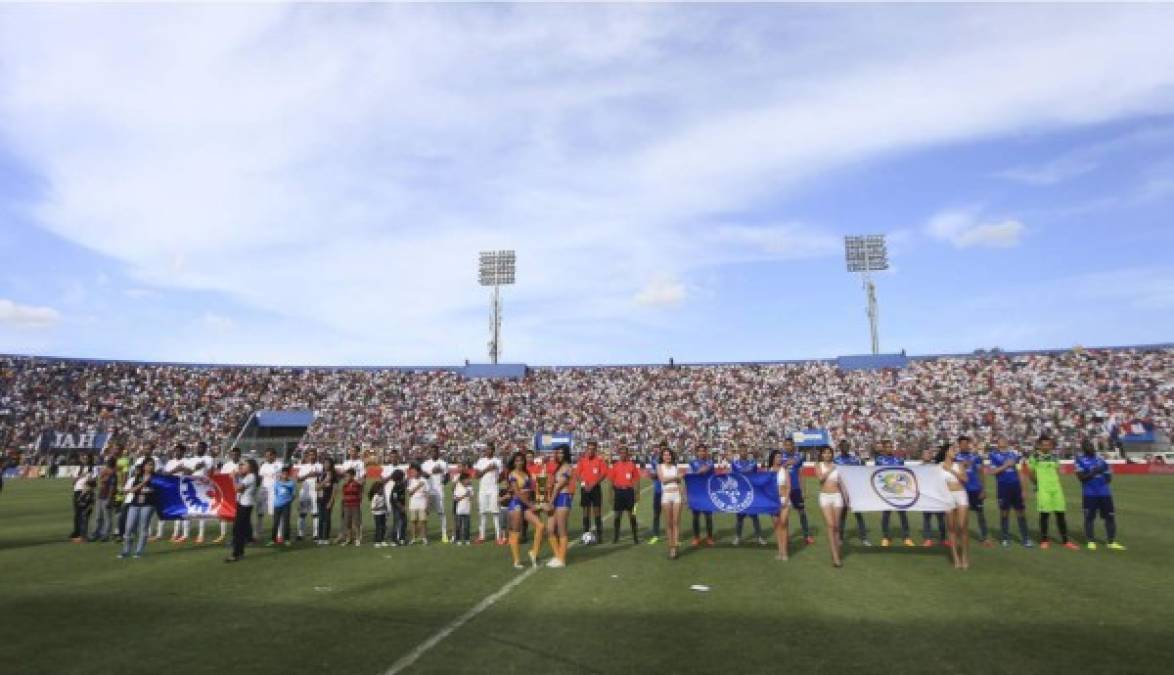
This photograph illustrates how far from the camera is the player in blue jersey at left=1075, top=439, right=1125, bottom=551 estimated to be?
45.1 ft

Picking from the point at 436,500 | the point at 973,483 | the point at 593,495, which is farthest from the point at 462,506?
the point at 973,483

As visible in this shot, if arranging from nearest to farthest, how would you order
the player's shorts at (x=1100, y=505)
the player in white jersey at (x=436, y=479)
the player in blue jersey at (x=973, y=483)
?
the player's shorts at (x=1100, y=505)
the player in blue jersey at (x=973, y=483)
the player in white jersey at (x=436, y=479)

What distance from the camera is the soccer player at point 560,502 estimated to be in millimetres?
12232

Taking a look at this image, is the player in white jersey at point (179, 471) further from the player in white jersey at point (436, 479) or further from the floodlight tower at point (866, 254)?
the floodlight tower at point (866, 254)

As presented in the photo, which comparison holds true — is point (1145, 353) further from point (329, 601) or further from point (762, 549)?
point (329, 601)

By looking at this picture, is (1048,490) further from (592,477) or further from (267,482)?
(267,482)

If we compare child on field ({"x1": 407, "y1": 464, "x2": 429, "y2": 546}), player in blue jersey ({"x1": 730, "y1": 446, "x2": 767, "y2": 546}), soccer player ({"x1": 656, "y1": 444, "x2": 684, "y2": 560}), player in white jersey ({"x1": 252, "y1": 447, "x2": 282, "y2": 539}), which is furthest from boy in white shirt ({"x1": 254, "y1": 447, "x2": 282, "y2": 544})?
player in blue jersey ({"x1": 730, "y1": 446, "x2": 767, "y2": 546})

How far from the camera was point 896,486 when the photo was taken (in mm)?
13500

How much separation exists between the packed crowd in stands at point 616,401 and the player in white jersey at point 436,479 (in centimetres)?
3537

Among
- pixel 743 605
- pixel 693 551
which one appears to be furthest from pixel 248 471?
pixel 743 605

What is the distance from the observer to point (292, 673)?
22.0 ft

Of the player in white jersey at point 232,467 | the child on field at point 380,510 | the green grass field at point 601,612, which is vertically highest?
the player in white jersey at point 232,467

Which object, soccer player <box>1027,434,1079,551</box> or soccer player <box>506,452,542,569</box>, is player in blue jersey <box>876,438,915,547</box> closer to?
soccer player <box>1027,434,1079,551</box>

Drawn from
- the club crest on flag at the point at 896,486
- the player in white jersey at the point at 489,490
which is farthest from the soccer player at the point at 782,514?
the player in white jersey at the point at 489,490
